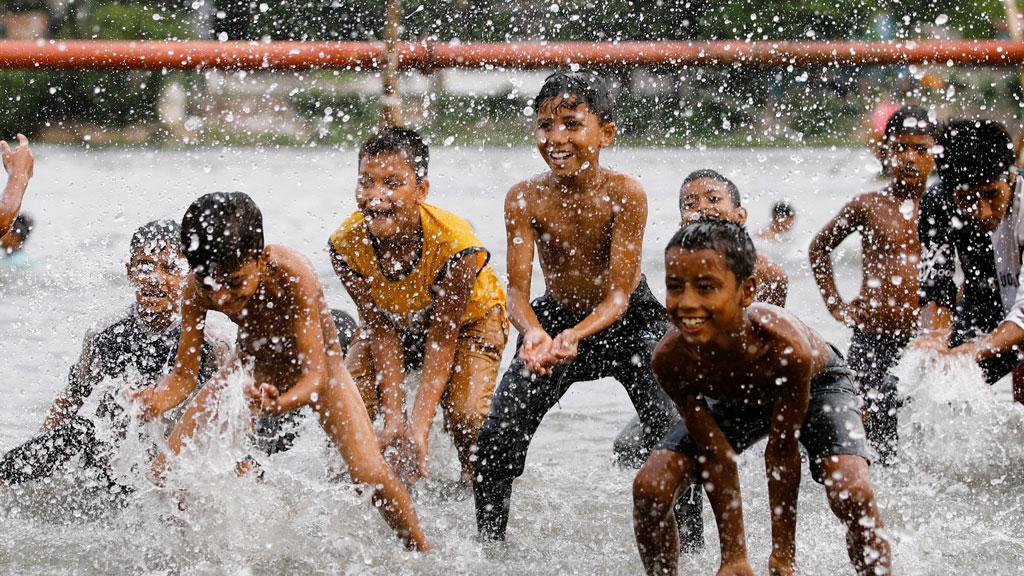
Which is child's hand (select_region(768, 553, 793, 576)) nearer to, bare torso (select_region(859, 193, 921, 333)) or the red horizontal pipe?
bare torso (select_region(859, 193, 921, 333))

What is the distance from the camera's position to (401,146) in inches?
176

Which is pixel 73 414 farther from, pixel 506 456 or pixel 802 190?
pixel 802 190

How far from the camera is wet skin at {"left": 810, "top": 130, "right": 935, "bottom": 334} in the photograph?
203 inches

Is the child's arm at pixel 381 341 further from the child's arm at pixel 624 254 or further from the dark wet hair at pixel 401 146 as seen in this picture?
the child's arm at pixel 624 254

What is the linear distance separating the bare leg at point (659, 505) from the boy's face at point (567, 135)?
1.11 m

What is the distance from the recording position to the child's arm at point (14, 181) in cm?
446

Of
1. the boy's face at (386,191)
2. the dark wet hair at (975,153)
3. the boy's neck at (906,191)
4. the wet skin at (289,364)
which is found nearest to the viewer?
the wet skin at (289,364)

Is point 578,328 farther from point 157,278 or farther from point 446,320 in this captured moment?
point 157,278

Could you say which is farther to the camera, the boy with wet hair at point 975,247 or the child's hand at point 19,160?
the boy with wet hair at point 975,247

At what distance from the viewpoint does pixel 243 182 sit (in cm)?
1519

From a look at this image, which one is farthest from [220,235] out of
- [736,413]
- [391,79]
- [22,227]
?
[22,227]

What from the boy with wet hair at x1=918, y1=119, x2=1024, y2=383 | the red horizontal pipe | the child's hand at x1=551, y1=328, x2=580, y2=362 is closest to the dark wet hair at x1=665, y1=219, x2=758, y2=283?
the child's hand at x1=551, y1=328, x2=580, y2=362

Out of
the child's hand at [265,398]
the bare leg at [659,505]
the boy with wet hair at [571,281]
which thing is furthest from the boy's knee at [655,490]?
the child's hand at [265,398]

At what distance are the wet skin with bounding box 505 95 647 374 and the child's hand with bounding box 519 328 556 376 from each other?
0.44 ft
